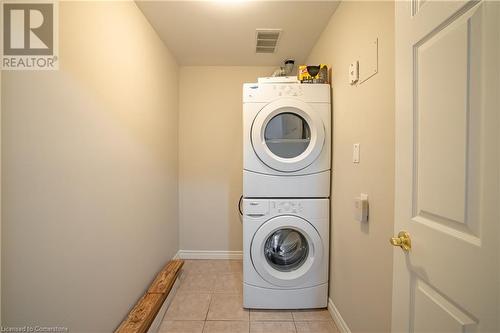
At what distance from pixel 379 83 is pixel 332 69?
0.68 metres

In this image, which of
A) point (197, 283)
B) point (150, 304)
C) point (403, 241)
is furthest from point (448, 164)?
point (197, 283)

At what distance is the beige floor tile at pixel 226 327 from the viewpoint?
1556 mm

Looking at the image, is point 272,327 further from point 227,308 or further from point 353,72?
point 353,72

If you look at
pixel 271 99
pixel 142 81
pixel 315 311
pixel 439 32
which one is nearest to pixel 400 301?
pixel 439 32

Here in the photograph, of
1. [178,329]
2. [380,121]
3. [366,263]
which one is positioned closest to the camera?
[380,121]

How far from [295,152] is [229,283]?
144 centimetres

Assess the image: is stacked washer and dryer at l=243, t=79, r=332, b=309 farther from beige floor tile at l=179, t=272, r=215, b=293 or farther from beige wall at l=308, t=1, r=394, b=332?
beige floor tile at l=179, t=272, r=215, b=293

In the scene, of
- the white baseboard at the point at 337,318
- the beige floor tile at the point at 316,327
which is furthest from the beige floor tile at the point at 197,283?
the white baseboard at the point at 337,318

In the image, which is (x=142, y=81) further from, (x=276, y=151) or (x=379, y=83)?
(x=379, y=83)

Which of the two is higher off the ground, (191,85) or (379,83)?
(191,85)

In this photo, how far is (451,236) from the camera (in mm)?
614

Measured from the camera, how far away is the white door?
521mm

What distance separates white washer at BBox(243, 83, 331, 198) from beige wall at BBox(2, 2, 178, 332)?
2.74 ft

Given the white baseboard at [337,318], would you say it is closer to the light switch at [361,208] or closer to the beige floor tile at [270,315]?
the beige floor tile at [270,315]
